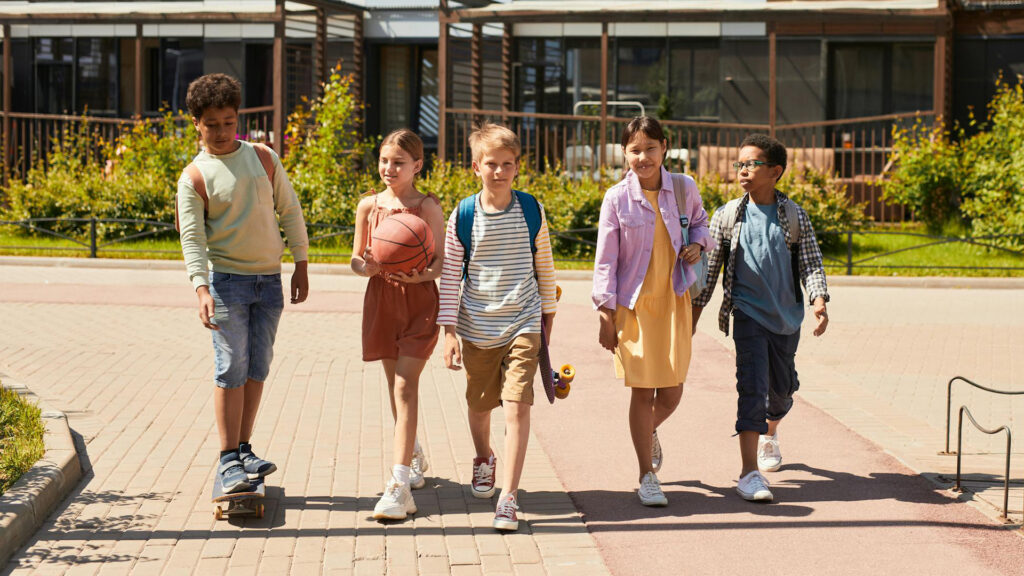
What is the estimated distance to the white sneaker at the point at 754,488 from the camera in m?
6.11

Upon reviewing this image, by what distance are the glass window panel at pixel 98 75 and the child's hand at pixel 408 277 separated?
23.0 metres

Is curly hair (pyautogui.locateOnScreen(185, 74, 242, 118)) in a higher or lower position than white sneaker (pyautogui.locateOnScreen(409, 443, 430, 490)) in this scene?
higher

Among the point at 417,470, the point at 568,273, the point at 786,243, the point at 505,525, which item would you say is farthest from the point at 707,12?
the point at 505,525

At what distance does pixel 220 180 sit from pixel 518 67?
770 inches

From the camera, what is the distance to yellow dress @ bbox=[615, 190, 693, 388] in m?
6.10

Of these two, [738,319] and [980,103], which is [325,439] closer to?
[738,319]

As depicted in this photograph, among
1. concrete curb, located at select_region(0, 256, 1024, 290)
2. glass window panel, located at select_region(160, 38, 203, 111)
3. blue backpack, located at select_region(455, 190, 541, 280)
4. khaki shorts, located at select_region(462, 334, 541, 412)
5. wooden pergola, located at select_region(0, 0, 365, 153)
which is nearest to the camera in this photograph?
khaki shorts, located at select_region(462, 334, 541, 412)

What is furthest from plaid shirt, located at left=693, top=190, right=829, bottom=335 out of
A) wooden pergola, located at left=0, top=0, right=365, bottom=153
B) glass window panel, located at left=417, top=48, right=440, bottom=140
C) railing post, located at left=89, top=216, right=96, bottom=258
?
glass window panel, located at left=417, top=48, right=440, bottom=140

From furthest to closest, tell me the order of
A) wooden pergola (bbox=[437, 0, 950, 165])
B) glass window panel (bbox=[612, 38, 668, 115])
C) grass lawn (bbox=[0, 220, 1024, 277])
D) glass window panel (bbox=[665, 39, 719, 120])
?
1. glass window panel (bbox=[612, 38, 668, 115])
2. glass window panel (bbox=[665, 39, 719, 120])
3. wooden pergola (bbox=[437, 0, 950, 165])
4. grass lawn (bbox=[0, 220, 1024, 277])

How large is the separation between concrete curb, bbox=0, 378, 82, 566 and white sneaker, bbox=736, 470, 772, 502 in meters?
3.17

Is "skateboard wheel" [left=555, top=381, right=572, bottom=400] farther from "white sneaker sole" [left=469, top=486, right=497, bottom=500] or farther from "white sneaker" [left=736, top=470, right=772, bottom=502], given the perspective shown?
"white sneaker" [left=736, top=470, right=772, bottom=502]

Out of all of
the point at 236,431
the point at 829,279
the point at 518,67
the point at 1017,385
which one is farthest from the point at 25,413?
the point at 518,67

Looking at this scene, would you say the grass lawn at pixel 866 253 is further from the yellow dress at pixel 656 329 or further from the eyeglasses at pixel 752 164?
the yellow dress at pixel 656 329

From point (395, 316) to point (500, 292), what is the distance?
0.53 m
